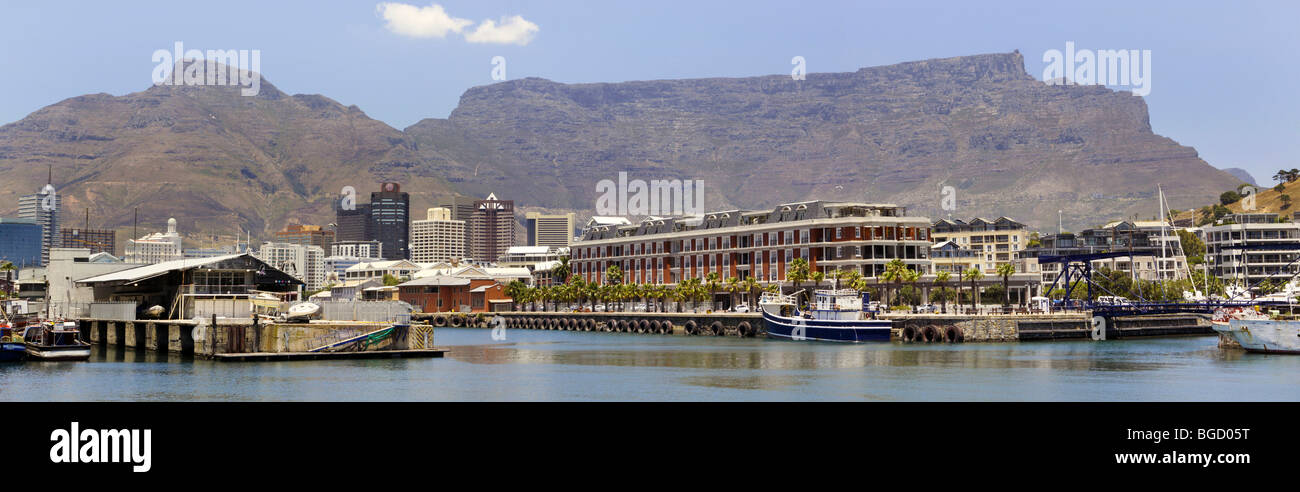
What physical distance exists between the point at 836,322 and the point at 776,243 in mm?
49640

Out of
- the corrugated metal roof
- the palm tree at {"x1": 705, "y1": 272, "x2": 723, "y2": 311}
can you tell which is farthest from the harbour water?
the palm tree at {"x1": 705, "y1": 272, "x2": 723, "y2": 311}

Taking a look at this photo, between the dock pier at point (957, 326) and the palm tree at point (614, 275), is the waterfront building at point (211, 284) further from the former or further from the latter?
the palm tree at point (614, 275)

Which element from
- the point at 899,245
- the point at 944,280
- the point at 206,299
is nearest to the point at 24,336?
the point at 206,299

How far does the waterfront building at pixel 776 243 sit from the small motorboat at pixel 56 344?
93531 millimetres

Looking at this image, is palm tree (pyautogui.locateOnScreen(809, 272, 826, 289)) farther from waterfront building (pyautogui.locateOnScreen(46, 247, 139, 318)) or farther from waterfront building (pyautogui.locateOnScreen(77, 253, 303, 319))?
waterfront building (pyautogui.locateOnScreen(46, 247, 139, 318))

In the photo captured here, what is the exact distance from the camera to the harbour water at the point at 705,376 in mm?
57250

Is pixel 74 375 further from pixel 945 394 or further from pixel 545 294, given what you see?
pixel 545 294

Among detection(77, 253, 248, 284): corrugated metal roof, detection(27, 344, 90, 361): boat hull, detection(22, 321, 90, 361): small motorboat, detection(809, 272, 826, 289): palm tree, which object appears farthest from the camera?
detection(809, 272, 826, 289): palm tree

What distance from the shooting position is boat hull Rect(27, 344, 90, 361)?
255 feet

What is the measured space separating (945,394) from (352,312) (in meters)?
48.5

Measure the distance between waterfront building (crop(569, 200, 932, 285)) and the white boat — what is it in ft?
194

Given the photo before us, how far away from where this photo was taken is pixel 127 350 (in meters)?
99.2

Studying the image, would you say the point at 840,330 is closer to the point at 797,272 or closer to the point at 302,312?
the point at 797,272

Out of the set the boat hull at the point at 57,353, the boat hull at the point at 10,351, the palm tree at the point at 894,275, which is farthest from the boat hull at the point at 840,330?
the boat hull at the point at 10,351
